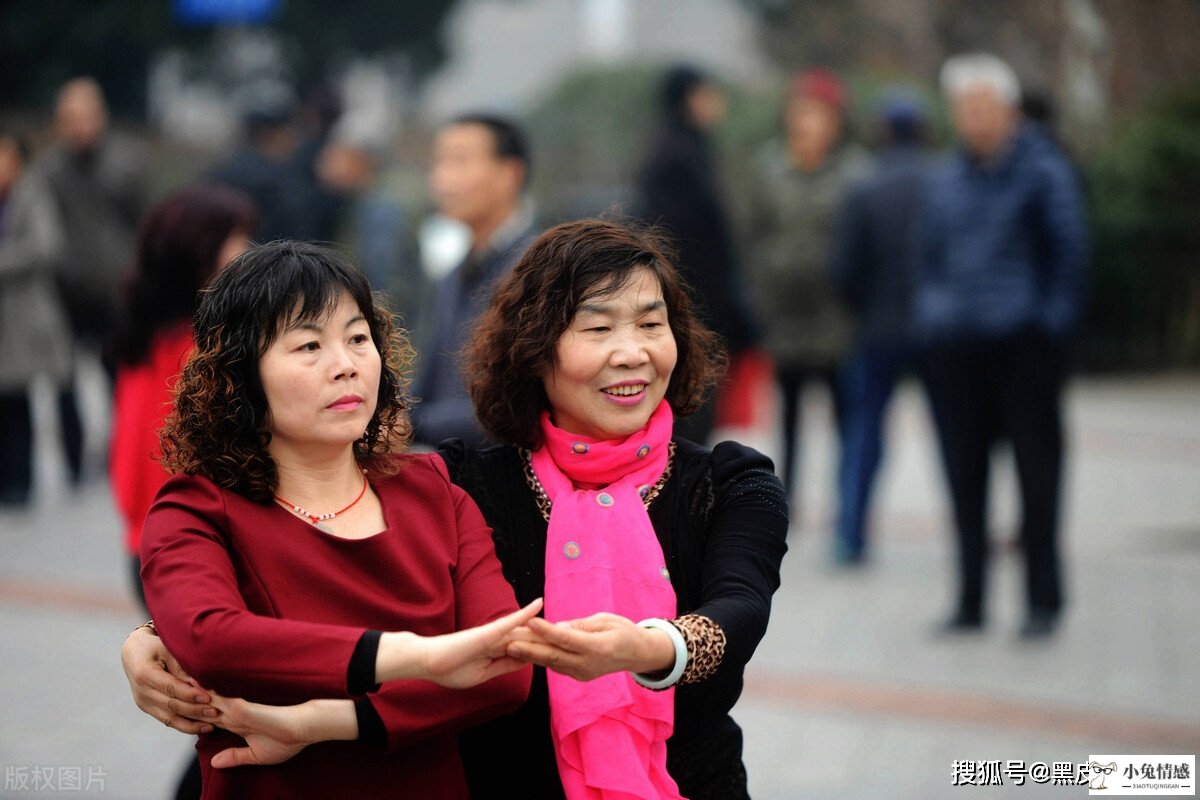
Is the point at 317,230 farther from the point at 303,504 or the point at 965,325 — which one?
the point at 303,504

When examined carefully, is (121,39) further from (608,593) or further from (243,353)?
(608,593)

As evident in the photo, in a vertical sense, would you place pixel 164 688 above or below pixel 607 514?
A: below

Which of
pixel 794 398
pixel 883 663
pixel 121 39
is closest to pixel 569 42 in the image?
pixel 121 39

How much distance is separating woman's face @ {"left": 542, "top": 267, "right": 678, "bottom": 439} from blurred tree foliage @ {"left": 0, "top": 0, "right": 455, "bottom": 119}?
2151cm

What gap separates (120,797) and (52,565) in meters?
3.29

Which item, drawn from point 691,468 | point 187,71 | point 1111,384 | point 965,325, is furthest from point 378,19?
point 691,468

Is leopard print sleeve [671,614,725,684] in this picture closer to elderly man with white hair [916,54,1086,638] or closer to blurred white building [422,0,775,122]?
elderly man with white hair [916,54,1086,638]

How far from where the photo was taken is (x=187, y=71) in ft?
83.3

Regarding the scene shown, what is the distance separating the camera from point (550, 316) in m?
2.57

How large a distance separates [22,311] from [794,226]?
4321 mm

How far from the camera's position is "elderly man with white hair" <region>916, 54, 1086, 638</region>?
612 cm

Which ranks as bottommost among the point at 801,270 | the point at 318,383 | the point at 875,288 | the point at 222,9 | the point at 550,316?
the point at 318,383

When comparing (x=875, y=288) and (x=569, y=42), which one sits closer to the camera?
(x=875, y=288)

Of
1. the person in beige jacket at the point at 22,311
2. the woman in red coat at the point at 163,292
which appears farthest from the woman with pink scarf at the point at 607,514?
the person in beige jacket at the point at 22,311
